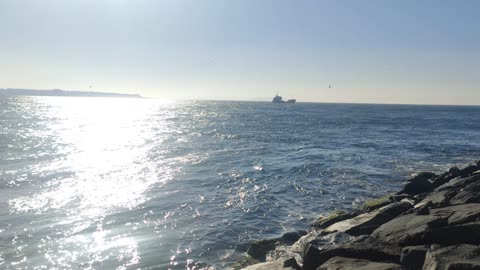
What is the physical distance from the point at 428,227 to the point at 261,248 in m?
5.69

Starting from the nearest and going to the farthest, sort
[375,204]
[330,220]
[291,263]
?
[291,263], [330,220], [375,204]

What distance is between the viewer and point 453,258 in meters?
7.39

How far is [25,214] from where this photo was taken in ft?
56.7

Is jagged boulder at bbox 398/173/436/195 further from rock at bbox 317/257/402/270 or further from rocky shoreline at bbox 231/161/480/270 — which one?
rock at bbox 317/257/402/270

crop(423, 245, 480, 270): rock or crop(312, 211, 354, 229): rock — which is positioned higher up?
crop(423, 245, 480, 270): rock

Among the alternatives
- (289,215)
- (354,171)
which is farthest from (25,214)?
(354,171)

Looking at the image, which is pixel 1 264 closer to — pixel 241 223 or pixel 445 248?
pixel 241 223

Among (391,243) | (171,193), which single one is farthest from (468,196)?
(171,193)

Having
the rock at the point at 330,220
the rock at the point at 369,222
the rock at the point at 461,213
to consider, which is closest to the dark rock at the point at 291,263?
the rock at the point at 369,222

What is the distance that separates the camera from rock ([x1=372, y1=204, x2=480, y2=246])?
9391mm

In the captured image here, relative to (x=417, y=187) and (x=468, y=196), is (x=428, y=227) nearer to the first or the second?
(x=468, y=196)

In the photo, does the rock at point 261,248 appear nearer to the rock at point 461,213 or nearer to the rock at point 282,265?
the rock at point 282,265

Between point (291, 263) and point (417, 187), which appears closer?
point (291, 263)

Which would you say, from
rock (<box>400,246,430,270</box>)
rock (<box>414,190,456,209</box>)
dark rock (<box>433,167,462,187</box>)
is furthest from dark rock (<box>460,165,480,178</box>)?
rock (<box>400,246,430,270</box>)
